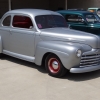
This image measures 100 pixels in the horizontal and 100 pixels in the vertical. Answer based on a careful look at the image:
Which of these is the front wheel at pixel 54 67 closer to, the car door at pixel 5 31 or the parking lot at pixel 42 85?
the parking lot at pixel 42 85

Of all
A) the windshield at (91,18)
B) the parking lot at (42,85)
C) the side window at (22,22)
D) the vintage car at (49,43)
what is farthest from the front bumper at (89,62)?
the windshield at (91,18)

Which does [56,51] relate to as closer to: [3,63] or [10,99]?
[10,99]

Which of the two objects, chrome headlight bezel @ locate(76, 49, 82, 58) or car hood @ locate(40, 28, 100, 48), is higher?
car hood @ locate(40, 28, 100, 48)

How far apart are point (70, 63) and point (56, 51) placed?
48cm

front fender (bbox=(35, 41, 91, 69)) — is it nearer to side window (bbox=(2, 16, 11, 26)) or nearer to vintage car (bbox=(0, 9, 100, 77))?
vintage car (bbox=(0, 9, 100, 77))

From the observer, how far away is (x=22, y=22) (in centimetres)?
639

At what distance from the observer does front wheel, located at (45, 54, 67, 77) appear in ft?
17.2

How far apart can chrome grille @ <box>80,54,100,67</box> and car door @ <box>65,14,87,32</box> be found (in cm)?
396

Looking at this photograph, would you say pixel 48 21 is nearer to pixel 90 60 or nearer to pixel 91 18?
pixel 90 60

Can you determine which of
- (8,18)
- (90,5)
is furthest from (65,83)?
(90,5)

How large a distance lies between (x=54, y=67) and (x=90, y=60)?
0.93 metres

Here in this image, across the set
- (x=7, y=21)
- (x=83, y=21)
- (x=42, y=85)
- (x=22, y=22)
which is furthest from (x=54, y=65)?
(x=83, y=21)

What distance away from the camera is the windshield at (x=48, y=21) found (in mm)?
6035

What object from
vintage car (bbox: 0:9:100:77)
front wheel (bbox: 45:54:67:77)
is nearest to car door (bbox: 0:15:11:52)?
vintage car (bbox: 0:9:100:77)
